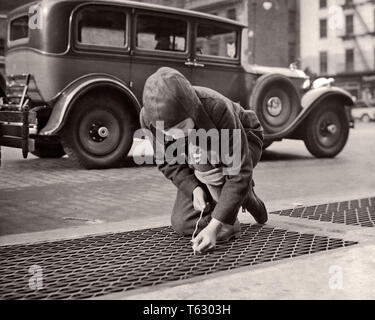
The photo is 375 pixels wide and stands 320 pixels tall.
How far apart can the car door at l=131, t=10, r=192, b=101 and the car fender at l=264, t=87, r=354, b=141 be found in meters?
1.75

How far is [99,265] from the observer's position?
2648mm

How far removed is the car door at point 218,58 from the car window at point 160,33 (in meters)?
0.23

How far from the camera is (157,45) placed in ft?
25.7

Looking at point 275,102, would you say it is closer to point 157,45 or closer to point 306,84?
point 306,84

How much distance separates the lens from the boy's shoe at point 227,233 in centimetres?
306

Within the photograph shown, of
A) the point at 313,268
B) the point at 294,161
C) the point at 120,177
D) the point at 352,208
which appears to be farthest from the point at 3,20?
the point at 313,268

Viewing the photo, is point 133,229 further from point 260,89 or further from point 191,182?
point 260,89

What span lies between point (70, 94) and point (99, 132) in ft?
2.16

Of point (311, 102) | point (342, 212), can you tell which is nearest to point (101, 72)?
point (311, 102)

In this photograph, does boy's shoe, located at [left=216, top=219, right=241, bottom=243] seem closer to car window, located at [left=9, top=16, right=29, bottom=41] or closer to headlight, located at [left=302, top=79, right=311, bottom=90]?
car window, located at [left=9, top=16, right=29, bottom=41]

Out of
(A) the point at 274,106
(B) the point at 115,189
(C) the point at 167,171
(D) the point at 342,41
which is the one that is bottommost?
(B) the point at 115,189

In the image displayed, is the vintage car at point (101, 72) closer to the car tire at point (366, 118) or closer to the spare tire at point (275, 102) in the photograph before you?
the spare tire at point (275, 102)
